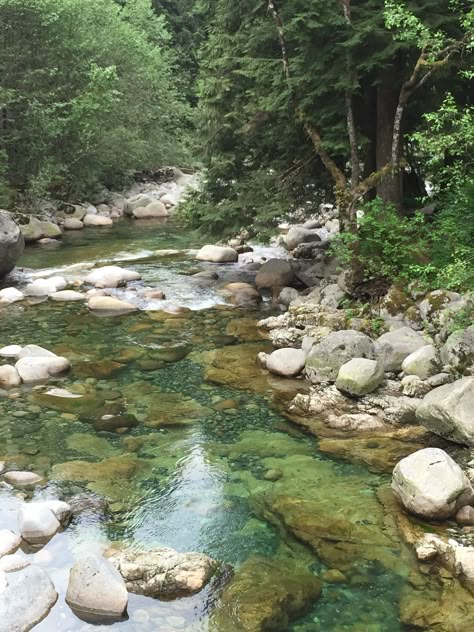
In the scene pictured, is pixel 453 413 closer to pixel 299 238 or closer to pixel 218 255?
pixel 218 255

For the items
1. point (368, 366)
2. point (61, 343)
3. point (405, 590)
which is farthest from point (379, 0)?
point (405, 590)

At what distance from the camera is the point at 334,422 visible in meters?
6.94

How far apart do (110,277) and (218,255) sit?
3578mm

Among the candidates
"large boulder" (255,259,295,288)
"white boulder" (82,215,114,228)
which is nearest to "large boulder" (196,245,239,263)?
"large boulder" (255,259,295,288)

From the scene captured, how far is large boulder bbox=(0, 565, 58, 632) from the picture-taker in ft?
13.2

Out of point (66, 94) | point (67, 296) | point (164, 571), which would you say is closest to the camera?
point (164, 571)

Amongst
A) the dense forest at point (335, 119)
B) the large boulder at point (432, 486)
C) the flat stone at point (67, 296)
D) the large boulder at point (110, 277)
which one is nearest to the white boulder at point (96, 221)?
the dense forest at point (335, 119)

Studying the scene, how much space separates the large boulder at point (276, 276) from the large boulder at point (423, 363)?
5781 millimetres

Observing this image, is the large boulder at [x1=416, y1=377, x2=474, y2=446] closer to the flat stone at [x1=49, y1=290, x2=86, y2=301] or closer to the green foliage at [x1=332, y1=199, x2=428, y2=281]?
the green foliage at [x1=332, y1=199, x2=428, y2=281]

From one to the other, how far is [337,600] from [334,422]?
277 cm

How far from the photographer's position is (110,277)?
1383 cm

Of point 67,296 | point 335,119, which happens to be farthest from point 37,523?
point 67,296

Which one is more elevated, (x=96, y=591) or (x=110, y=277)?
(x=96, y=591)

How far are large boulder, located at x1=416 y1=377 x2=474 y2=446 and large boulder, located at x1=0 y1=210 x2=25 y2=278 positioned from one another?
1007cm
